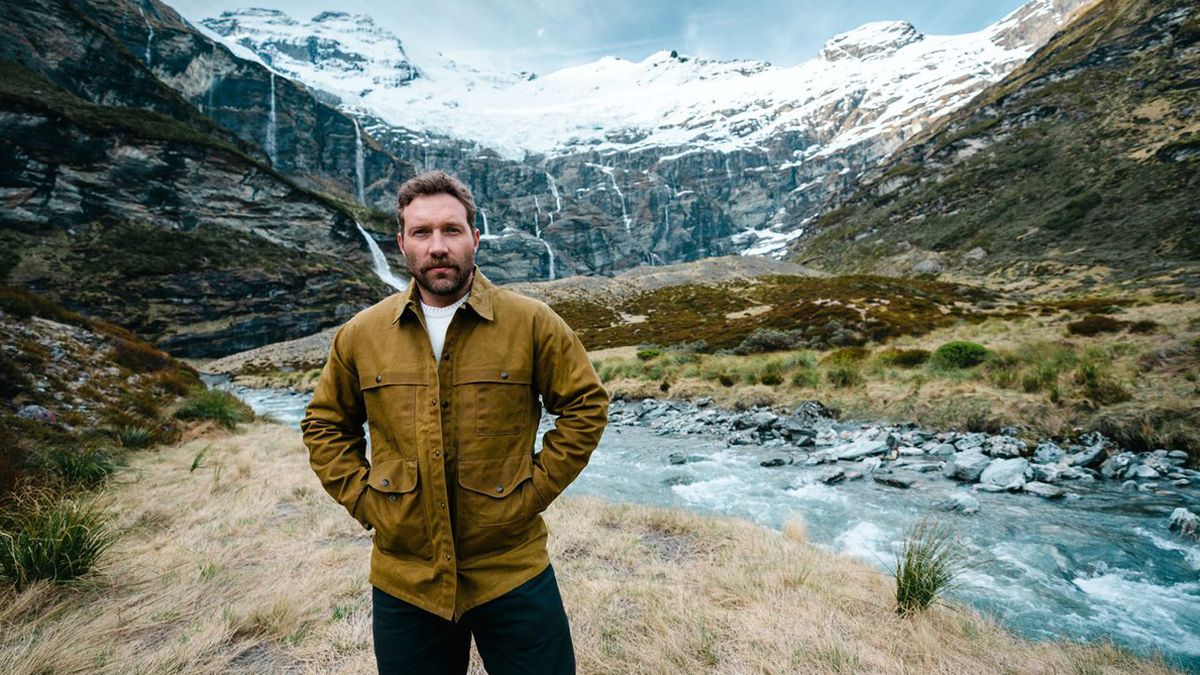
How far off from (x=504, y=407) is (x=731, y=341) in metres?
22.5

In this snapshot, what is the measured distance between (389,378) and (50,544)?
4.32 meters

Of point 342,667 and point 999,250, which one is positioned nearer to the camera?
point 342,667

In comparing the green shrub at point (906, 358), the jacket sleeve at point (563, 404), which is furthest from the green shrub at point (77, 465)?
the green shrub at point (906, 358)

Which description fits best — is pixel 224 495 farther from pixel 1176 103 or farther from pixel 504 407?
pixel 1176 103

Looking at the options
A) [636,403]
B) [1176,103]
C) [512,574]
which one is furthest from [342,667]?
[1176,103]

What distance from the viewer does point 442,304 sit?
213 centimetres

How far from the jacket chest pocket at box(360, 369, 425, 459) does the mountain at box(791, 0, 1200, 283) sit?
4842 centimetres

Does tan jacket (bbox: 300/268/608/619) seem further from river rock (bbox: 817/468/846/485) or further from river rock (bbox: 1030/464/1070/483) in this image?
river rock (bbox: 1030/464/1070/483)

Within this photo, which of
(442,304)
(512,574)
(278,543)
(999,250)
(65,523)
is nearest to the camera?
(512,574)

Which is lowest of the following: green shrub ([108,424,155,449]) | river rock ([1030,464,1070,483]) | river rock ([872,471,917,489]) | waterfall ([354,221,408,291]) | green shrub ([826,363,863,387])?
green shrub ([108,424,155,449])

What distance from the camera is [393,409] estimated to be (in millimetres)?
2002

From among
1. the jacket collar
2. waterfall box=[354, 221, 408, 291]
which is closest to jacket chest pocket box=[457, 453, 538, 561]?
the jacket collar

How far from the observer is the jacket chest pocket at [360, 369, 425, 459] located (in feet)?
6.43

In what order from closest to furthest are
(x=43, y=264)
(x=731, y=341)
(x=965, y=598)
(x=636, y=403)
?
1. (x=965, y=598)
2. (x=636, y=403)
3. (x=731, y=341)
4. (x=43, y=264)
